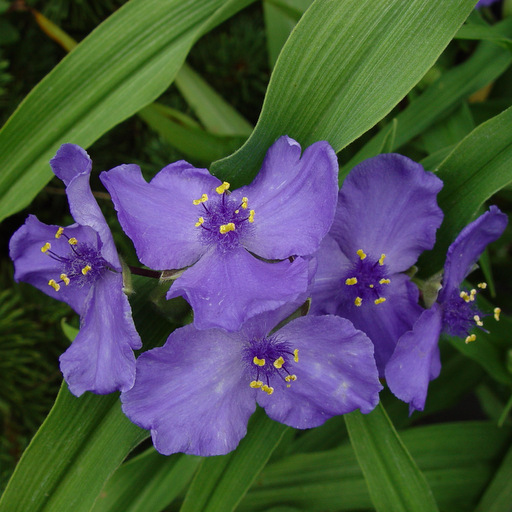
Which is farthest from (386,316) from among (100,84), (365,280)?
(100,84)

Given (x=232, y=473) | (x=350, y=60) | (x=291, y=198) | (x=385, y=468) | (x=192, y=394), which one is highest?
(x=350, y=60)

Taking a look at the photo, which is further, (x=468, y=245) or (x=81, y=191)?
(x=468, y=245)

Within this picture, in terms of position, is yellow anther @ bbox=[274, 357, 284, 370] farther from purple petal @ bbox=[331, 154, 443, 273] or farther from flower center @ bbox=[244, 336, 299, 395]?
purple petal @ bbox=[331, 154, 443, 273]

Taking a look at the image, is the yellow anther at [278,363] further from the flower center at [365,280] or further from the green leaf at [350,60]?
the green leaf at [350,60]

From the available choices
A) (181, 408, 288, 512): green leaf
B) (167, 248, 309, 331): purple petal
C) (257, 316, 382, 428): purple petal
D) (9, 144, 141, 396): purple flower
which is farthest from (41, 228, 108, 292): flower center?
(181, 408, 288, 512): green leaf

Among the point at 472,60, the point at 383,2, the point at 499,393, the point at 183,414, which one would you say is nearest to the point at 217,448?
the point at 183,414

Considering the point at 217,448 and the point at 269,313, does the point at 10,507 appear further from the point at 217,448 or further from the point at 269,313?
the point at 269,313

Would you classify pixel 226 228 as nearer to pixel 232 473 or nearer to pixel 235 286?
pixel 235 286
